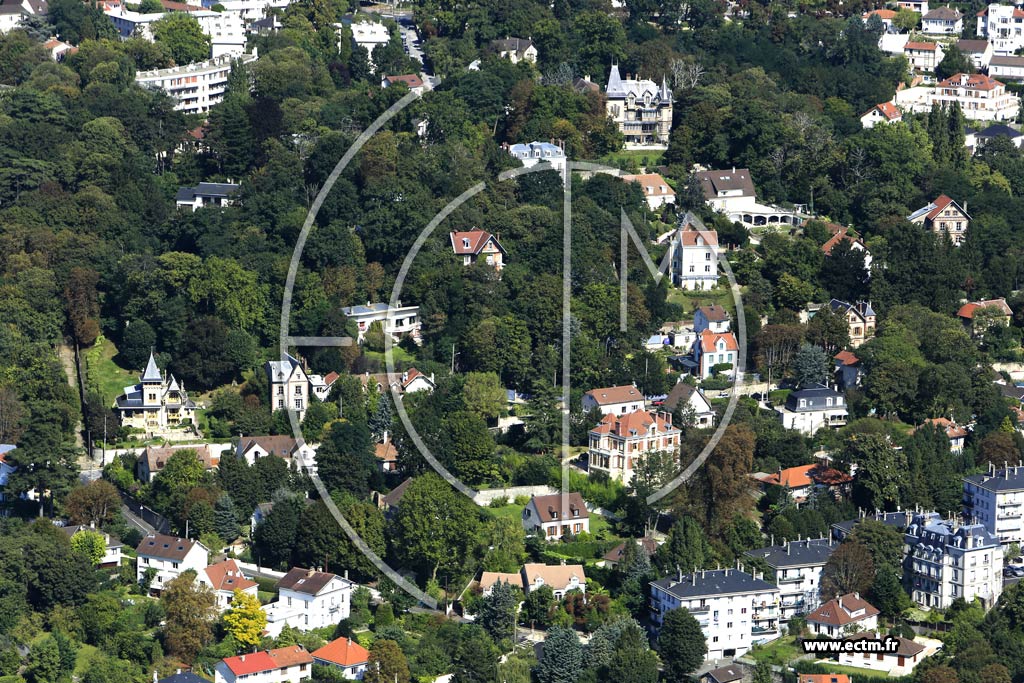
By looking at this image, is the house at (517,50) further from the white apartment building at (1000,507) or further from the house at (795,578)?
the house at (795,578)

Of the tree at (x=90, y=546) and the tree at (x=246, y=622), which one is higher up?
the tree at (x=90, y=546)

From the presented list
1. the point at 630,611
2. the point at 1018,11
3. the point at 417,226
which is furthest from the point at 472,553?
the point at 1018,11

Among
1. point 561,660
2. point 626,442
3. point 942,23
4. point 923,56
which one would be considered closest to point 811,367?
point 626,442

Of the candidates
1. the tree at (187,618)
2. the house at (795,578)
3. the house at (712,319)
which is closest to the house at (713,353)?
the house at (712,319)

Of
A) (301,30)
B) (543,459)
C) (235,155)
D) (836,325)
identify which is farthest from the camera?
(301,30)

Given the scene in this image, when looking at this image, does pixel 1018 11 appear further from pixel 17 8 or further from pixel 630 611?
pixel 630 611

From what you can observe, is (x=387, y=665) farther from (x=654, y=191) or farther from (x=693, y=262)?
(x=654, y=191)
